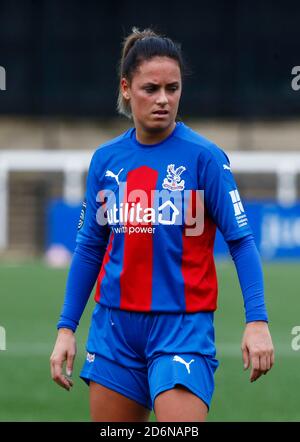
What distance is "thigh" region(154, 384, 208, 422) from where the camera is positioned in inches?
149

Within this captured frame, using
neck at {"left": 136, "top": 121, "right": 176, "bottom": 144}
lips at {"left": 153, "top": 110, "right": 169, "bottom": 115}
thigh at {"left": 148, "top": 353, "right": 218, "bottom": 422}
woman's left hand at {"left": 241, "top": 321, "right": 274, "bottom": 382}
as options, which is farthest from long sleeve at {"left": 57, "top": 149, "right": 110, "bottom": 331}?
woman's left hand at {"left": 241, "top": 321, "right": 274, "bottom": 382}

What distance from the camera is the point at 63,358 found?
4133 mm

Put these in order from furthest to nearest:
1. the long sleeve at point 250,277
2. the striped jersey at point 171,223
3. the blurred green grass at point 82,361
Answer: the blurred green grass at point 82,361, the striped jersey at point 171,223, the long sleeve at point 250,277

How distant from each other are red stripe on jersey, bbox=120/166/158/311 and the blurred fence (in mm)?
18192

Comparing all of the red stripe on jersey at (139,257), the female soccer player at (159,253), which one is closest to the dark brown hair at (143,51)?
the female soccer player at (159,253)

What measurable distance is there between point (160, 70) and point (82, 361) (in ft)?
16.6

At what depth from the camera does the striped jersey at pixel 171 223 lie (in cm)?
399

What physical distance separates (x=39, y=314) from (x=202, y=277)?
26.7ft

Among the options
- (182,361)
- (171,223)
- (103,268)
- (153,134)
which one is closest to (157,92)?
(153,134)

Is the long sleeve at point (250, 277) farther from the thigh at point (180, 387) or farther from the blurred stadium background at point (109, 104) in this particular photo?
the blurred stadium background at point (109, 104)

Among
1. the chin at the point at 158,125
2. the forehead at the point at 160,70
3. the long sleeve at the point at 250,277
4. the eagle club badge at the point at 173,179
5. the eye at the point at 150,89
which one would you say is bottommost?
the long sleeve at the point at 250,277

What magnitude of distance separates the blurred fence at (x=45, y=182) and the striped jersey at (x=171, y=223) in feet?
59.6

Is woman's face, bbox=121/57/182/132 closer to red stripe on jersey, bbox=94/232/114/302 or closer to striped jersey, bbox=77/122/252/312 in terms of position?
striped jersey, bbox=77/122/252/312

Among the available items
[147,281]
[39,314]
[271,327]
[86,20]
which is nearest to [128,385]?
[147,281]
